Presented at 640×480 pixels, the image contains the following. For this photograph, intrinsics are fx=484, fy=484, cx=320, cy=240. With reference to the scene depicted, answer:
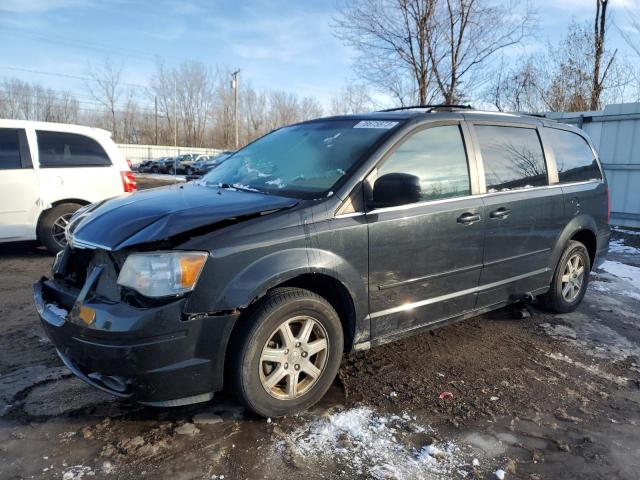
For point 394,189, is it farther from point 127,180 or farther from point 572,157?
point 127,180

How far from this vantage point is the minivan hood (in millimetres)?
2615

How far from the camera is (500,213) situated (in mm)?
3818

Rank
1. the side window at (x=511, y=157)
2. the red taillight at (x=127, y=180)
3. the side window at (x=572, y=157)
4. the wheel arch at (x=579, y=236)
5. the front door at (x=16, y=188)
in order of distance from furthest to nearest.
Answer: the red taillight at (x=127, y=180), the front door at (x=16, y=188), the side window at (x=572, y=157), the wheel arch at (x=579, y=236), the side window at (x=511, y=157)

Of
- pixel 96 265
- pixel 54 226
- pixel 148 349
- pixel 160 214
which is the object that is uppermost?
pixel 160 214

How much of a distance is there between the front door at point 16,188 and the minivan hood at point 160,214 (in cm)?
380

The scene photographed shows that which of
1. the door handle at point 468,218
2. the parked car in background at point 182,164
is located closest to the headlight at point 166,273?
the door handle at point 468,218

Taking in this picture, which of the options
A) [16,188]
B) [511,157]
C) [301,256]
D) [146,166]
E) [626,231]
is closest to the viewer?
[301,256]

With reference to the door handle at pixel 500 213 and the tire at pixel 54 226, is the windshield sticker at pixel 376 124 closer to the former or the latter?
the door handle at pixel 500 213

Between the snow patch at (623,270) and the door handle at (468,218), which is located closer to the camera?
the door handle at (468,218)

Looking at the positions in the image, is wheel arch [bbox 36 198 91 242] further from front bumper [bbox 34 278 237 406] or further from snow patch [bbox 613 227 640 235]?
snow patch [bbox 613 227 640 235]

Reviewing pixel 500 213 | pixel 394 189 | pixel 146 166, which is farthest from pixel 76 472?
pixel 146 166

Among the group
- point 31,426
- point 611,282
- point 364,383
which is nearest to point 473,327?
point 364,383

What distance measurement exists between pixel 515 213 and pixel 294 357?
89.2 inches

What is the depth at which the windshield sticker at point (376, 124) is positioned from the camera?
135 inches
